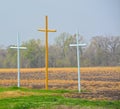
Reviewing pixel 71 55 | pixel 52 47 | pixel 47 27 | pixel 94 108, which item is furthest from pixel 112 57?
pixel 94 108

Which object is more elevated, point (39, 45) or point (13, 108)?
point (39, 45)

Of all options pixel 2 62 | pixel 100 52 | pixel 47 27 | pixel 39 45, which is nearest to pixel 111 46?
pixel 100 52

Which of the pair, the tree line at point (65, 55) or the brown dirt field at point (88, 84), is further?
the tree line at point (65, 55)

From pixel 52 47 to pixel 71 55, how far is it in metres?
4.40

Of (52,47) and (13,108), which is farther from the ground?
(52,47)

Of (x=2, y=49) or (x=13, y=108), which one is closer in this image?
(x=13, y=108)

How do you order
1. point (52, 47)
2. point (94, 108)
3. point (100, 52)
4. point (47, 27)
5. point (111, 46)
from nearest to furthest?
point (94, 108) < point (47, 27) < point (111, 46) < point (100, 52) < point (52, 47)

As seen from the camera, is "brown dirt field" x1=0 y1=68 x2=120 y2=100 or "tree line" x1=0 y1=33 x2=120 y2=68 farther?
"tree line" x1=0 y1=33 x2=120 y2=68

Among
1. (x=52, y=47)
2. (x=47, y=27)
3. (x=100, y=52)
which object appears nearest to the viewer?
(x=47, y=27)

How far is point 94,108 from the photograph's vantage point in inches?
387

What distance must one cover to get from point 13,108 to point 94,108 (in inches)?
87.9

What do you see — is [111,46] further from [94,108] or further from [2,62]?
[94,108]

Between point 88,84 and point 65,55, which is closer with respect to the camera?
point 88,84

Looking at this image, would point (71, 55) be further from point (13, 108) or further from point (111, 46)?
point (13, 108)
